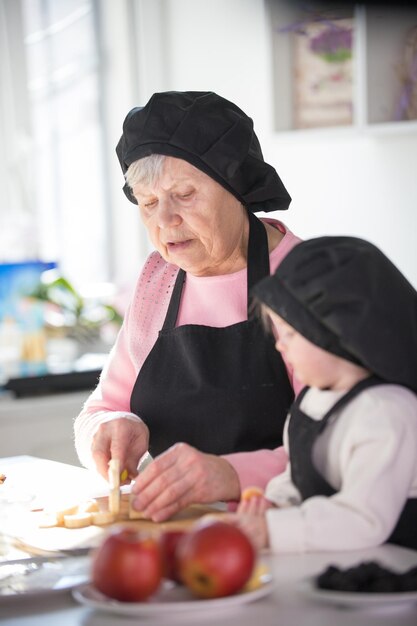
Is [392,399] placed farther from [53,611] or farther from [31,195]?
[31,195]

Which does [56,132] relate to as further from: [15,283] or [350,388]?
[350,388]

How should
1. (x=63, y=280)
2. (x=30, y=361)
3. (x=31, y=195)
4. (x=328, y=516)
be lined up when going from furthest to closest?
(x=31, y=195) < (x=63, y=280) < (x=30, y=361) < (x=328, y=516)

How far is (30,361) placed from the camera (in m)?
3.47

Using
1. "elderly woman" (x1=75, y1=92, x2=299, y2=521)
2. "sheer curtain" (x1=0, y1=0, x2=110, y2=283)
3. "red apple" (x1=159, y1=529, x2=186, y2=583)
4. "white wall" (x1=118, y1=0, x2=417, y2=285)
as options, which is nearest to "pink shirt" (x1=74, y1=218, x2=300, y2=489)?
"elderly woman" (x1=75, y1=92, x2=299, y2=521)

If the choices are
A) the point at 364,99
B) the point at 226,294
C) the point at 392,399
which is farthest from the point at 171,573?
the point at 364,99

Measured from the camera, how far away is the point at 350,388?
1.25 m

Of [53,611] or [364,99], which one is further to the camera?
[364,99]

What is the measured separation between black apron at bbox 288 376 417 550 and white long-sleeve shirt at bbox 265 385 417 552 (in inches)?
0.5

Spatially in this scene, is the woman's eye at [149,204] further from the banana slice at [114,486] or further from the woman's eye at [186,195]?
the banana slice at [114,486]

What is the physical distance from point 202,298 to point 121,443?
1.10ft

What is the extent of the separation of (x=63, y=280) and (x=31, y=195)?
0.55 meters

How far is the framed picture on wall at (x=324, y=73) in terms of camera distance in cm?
303

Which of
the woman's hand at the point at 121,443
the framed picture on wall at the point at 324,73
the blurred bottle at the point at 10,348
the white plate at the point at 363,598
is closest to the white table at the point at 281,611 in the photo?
the white plate at the point at 363,598

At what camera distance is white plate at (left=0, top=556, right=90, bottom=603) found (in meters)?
1.14
